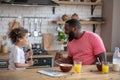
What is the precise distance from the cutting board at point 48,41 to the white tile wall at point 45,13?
8cm

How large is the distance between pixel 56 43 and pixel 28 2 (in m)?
1.14

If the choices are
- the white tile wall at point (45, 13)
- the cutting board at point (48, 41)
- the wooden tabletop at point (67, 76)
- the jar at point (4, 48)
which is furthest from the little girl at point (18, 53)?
the cutting board at point (48, 41)

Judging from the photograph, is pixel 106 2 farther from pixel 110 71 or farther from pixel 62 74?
pixel 62 74

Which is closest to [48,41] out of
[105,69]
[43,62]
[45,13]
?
[45,13]

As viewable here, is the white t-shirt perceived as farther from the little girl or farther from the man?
the man

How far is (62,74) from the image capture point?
2779 mm

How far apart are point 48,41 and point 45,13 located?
1.86 feet

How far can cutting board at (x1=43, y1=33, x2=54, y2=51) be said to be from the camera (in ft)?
17.7

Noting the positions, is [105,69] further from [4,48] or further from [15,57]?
[4,48]

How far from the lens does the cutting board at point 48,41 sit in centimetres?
541

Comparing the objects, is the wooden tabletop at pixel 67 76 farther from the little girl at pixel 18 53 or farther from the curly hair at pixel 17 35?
the curly hair at pixel 17 35

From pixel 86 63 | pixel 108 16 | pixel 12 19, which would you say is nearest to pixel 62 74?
pixel 86 63

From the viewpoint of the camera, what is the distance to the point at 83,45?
A: 3.57 meters

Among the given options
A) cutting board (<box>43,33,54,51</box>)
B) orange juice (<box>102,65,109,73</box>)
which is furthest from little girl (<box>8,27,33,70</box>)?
cutting board (<box>43,33,54,51</box>)
